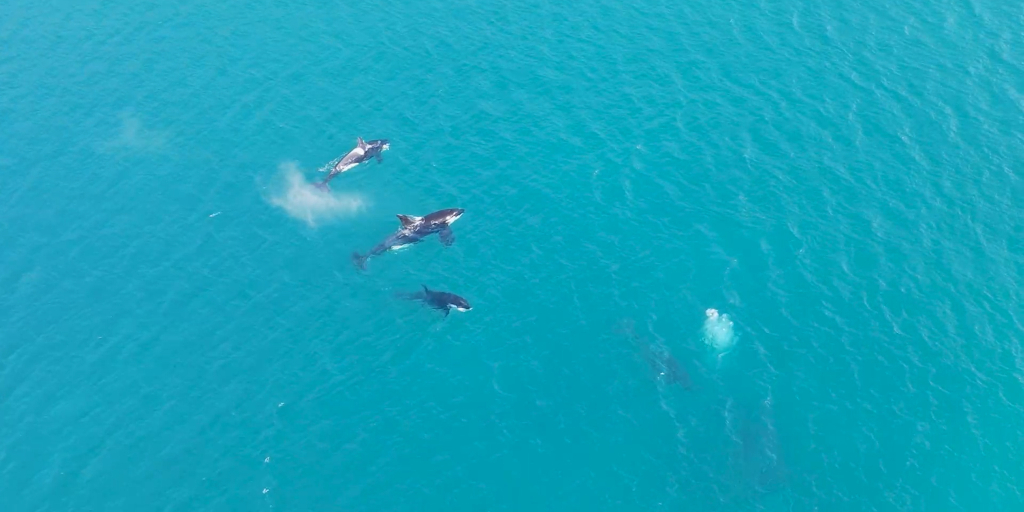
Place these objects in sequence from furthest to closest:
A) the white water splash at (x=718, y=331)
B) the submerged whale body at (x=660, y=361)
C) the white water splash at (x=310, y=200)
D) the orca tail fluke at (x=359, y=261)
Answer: the white water splash at (x=310, y=200), the orca tail fluke at (x=359, y=261), the white water splash at (x=718, y=331), the submerged whale body at (x=660, y=361)

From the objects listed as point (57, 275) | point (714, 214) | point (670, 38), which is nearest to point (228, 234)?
point (57, 275)

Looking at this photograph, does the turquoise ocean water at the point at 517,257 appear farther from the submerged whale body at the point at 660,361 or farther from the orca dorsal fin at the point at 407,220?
the orca dorsal fin at the point at 407,220

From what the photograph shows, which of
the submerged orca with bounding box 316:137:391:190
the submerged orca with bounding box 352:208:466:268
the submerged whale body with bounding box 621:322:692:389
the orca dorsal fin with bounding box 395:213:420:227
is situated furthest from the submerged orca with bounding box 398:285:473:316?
the submerged orca with bounding box 316:137:391:190

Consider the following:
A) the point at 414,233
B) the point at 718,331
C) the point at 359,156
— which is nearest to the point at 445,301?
→ the point at 414,233

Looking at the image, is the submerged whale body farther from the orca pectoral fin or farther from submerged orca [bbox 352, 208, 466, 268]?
submerged orca [bbox 352, 208, 466, 268]

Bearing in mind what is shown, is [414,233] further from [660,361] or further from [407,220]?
[660,361]

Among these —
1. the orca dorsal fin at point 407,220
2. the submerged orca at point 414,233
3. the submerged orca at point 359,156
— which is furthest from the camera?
the submerged orca at point 359,156

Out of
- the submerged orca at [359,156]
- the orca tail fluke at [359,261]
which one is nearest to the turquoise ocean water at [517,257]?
the submerged orca at [359,156]
